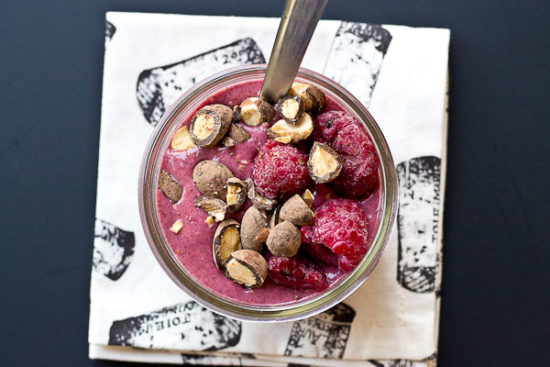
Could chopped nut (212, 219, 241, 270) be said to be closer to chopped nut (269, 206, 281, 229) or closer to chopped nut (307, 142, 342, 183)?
chopped nut (269, 206, 281, 229)

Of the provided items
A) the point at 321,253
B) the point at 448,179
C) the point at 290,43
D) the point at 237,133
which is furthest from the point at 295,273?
the point at 448,179

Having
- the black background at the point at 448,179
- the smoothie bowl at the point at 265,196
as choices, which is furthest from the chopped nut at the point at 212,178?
the black background at the point at 448,179

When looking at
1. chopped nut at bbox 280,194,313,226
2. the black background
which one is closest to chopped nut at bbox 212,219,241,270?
chopped nut at bbox 280,194,313,226

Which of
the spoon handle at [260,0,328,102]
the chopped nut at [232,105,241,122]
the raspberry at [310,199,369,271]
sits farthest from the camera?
the chopped nut at [232,105,241,122]

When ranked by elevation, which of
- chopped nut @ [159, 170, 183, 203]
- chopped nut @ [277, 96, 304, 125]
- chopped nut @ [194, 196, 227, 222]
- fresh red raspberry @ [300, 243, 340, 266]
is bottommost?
fresh red raspberry @ [300, 243, 340, 266]
